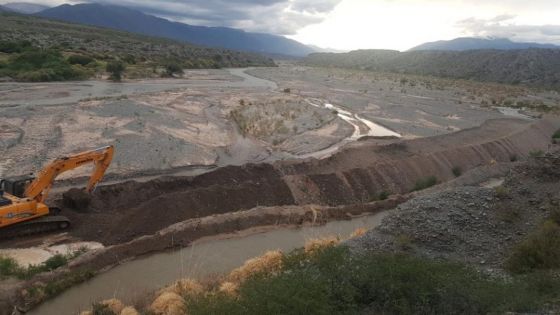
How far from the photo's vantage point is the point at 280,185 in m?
A: 23.4

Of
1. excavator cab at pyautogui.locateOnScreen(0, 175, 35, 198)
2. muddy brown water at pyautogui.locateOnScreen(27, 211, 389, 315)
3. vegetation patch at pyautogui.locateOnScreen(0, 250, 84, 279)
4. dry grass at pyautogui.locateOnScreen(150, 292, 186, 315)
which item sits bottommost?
muddy brown water at pyautogui.locateOnScreen(27, 211, 389, 315)

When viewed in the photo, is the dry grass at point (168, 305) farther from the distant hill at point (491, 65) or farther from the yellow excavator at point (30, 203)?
the distant hill at point (491, 65)

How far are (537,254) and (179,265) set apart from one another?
11.0 metres

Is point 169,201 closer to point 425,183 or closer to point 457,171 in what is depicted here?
point 425,183

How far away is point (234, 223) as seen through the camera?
763 inches

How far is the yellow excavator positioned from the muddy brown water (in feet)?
12.0

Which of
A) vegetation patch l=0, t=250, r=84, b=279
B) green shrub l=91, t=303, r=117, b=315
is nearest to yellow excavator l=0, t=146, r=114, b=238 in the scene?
vegetation patch l=0, t=250, r=84, b=279

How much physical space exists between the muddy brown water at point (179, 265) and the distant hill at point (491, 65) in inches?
4217

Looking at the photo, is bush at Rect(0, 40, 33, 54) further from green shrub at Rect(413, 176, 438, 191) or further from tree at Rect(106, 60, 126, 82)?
green shrub at Rect(413, 176, 438, 191)

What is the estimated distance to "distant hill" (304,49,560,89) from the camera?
124 metres

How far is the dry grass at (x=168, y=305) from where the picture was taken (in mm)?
10984

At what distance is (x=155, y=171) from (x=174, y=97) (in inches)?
969

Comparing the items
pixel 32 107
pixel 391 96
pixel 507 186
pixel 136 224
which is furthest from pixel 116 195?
pixel 391 96

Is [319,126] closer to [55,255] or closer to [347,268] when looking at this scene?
[55,255]
